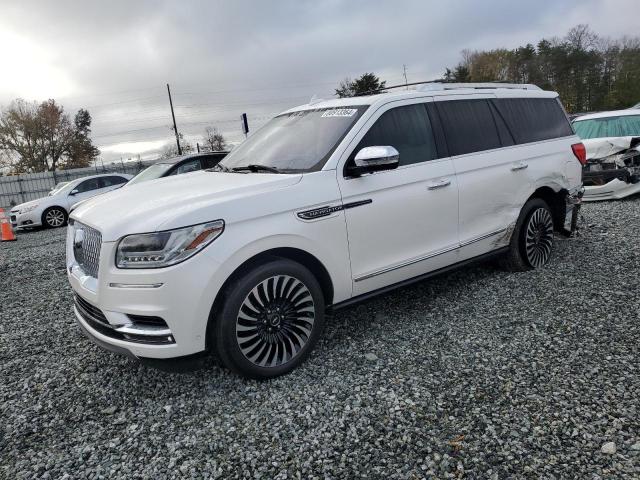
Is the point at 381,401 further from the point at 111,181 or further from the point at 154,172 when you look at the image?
the point at 111,181

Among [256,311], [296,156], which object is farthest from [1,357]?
[296,156]

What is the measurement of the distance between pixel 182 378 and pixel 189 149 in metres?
58.3

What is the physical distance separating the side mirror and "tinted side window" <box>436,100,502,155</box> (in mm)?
1050

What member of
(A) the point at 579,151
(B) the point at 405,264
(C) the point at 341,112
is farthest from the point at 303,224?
(A) the point at 579,151

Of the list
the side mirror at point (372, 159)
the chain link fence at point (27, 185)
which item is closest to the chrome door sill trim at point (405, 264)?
the side mirror at point (372, 159)

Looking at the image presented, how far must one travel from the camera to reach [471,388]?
3.00 meters

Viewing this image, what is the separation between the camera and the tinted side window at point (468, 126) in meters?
4.27

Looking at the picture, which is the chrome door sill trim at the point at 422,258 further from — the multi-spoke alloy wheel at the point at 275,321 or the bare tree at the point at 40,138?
the bare tree at the point at 40,138

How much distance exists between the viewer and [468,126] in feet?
14.6

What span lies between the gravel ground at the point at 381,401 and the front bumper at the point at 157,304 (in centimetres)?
48

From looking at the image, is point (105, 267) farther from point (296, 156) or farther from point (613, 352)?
point (613, 352)

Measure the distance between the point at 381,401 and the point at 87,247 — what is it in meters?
2.19

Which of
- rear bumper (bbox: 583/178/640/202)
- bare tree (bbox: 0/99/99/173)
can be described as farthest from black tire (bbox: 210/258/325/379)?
bare tree (bbox: 0/99/99/173)

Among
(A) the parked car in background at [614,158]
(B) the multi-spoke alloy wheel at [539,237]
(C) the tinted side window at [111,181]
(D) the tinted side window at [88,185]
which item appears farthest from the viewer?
(C) the tinted side window at [111,181]
